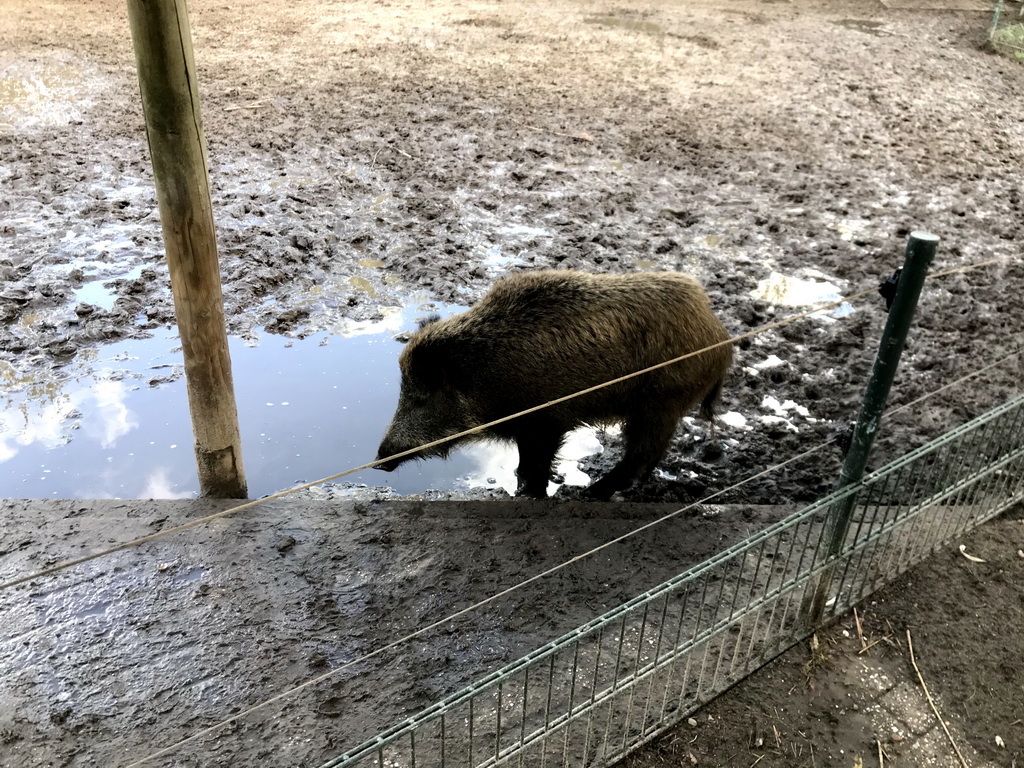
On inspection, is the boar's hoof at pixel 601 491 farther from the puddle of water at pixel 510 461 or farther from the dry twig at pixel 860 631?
the dry twig at pixel 860 631

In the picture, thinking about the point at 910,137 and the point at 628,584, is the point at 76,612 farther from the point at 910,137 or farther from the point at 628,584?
the point at 910,137

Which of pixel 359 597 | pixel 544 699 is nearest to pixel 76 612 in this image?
pixel 359 597

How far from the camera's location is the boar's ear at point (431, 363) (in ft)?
13.0

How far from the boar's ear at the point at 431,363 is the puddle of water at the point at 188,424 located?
2.40 ft

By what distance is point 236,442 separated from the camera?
396 cm

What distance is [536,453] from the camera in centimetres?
412

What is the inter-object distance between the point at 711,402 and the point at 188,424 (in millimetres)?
2852

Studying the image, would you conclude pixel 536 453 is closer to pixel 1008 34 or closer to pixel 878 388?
pixel 878 388

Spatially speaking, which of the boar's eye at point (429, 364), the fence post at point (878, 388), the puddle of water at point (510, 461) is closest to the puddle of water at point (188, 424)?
the puddle of water at point (510, 461)

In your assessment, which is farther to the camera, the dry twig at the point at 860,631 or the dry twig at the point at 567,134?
the dry twig at the point at 567,134

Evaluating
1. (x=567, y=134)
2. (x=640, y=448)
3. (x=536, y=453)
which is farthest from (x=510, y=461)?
(x=567, y=134)

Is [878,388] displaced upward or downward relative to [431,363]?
upward

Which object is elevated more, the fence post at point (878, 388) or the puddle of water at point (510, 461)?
the fence post at point (878, 388)

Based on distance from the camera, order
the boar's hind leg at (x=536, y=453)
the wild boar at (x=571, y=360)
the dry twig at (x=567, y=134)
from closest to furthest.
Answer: the wild boar at (x=571, y=360) < the boar's hind leg at (x=536, y=453) < the dry twig at (x=567, y=134)
